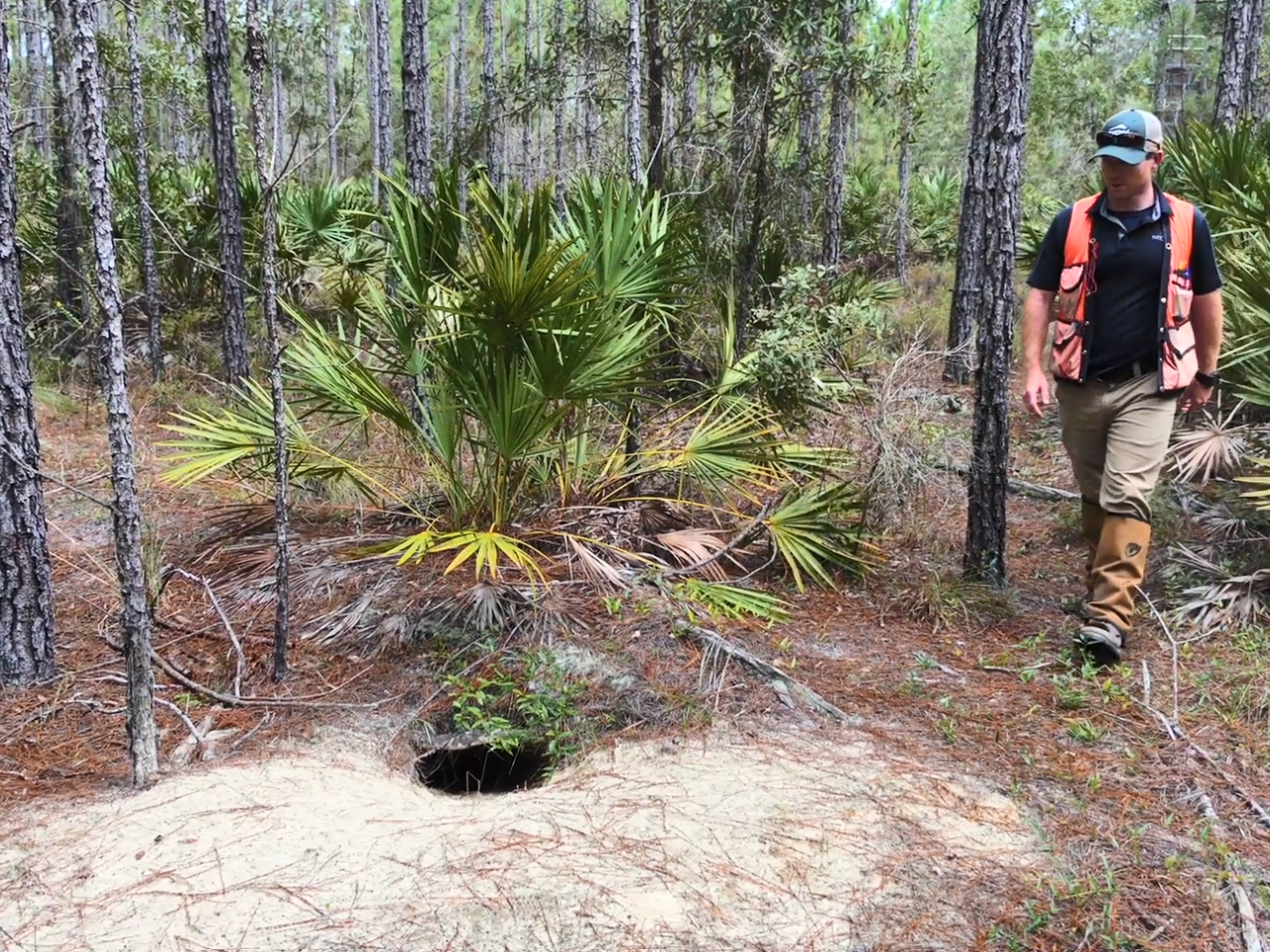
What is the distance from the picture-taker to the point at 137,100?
10.5 meters

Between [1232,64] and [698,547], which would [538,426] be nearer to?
[698,547]

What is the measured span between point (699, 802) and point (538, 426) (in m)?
2.26

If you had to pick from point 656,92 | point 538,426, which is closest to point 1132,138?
point 538,426

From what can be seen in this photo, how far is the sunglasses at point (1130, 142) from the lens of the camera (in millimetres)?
3779

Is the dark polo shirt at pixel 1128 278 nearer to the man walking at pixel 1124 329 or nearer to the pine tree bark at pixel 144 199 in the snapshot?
the man walking at pixel 1124 329

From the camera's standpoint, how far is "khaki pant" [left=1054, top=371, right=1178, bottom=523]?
4039 mm

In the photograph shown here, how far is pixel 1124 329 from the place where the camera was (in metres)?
4.03

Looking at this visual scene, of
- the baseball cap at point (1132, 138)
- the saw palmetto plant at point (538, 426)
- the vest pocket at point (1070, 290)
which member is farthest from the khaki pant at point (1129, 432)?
the saw palmetto plant at point (538, 426)

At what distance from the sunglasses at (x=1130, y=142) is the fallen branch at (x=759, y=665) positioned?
7.93 ft

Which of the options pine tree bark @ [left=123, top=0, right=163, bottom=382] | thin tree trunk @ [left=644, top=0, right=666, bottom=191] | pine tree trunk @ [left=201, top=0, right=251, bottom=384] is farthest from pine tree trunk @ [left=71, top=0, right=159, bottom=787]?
pine tree bark @ [left=123, top=0, right=163, bottom=382]

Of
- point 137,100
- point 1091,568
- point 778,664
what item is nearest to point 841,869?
point 778,664

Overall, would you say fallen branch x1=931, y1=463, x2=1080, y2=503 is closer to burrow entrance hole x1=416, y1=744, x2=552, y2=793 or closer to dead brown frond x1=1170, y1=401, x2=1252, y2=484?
dead brown frond x1=1170, y1=401, x2=1252, y2=484

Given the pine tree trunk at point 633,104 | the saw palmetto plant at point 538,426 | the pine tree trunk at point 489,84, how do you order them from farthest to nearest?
1. the pine tree trunk at point 489,84
2. the pine tree trunk at point 633,104
3. the saw palmetto plant at point 538,426

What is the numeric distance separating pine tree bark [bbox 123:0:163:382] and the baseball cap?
355 inches
